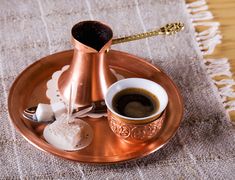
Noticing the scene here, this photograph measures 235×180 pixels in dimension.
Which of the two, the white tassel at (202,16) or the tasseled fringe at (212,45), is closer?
the tasseled fringe at (212,45)

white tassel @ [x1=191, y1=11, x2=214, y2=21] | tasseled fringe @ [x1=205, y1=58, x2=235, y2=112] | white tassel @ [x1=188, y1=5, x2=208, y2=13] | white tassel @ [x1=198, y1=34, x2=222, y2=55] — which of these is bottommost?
tasseled fringe @ [x1=205, y1=58, x2=235, y2=112]

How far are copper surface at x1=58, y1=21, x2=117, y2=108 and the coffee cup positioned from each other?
0.03 m

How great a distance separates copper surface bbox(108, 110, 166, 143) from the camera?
61 cm

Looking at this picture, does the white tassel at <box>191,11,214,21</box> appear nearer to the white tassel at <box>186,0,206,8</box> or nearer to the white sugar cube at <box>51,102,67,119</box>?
the white tassel at <box>186,0,206,8</box>

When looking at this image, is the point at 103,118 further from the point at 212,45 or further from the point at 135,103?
the point at 212,45

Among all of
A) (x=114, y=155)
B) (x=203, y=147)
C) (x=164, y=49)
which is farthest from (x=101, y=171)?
(x=164, y=49)

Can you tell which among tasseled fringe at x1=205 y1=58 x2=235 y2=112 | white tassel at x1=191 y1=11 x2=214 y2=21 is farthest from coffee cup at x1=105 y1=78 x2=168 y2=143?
white tassel at x1=191 y1=11 x2=214 y2=21

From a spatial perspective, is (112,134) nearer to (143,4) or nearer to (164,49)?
(164,49)

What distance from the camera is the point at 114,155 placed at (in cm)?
62

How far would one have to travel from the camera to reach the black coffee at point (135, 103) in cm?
63

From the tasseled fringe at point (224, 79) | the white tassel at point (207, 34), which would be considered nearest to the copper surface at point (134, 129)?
the tasseled fringe at point (224, 79)

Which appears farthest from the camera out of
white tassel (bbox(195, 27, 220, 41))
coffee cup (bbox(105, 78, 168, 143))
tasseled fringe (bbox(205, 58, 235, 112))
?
white tassel (bbox(195, 27, 220, 41))

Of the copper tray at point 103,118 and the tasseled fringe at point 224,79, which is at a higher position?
the copper tray at point 103,118

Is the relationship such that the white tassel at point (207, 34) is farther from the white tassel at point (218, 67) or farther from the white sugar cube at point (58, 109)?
the white sugar cube at point (58, 109)
